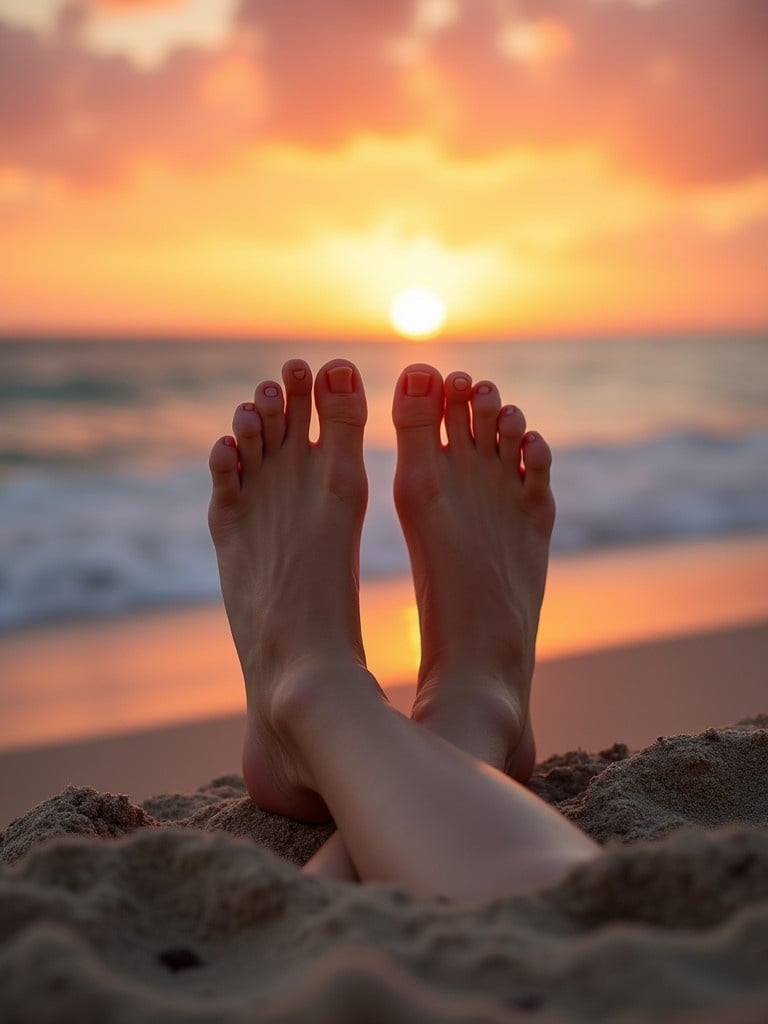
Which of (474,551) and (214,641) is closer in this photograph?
(474,551)

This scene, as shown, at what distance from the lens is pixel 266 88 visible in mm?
7527

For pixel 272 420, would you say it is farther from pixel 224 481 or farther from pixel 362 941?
pixel 362 941

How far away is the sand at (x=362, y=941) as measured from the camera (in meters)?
0.57

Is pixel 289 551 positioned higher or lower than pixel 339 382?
lower

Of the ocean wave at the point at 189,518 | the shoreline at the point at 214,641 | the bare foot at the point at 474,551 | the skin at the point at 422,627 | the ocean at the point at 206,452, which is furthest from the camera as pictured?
the ocean at the point at 206,452

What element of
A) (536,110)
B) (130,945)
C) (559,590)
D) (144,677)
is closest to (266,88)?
(536,110)

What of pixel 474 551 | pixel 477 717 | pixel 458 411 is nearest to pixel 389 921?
pixel 477 717

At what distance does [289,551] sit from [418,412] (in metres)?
0.53

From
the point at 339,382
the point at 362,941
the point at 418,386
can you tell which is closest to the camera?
the point at 362,941

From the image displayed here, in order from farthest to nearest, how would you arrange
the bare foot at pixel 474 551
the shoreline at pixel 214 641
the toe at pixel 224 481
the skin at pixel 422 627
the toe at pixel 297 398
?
the shoreline at pixel 214 641
the toe at pixel 297 398
the toe at pixel 224 481
the bare foot at pixel 474 551
the skin at pixel 422 627

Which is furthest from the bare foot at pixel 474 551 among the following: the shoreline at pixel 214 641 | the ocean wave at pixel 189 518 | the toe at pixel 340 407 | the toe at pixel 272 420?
the ocean wave at pixel 189 518

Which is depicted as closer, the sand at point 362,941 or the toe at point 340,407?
the sand at point 362,941

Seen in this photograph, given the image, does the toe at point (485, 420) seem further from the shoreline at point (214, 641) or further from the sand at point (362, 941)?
the sand at point (362, 941)

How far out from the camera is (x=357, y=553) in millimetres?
2025
